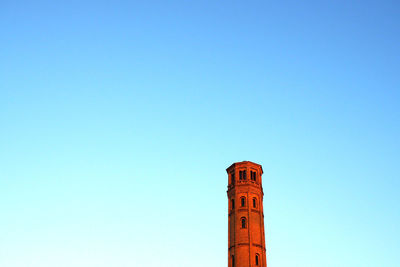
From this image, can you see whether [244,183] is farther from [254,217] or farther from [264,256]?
[264,256]

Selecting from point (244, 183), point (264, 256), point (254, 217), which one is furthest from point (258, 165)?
point (264, 256)

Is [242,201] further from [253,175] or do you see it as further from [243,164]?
[243,164]

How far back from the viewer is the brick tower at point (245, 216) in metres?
62.3

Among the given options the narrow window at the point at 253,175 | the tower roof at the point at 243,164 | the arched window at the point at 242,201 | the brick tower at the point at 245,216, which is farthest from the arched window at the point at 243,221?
the tower roof at the point at 243,164

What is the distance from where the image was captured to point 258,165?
237 feet

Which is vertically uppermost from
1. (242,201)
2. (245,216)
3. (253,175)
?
(253,175)

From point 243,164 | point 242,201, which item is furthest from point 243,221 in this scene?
point 243,164

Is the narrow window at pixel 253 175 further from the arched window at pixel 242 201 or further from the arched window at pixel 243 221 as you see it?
the arched window at pixel 243 221

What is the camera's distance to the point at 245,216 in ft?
215

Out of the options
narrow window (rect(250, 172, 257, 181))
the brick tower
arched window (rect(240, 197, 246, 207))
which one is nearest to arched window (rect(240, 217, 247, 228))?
the brick tower

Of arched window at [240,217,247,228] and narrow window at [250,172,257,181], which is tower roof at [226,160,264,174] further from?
arched window at [240,217,247,228]

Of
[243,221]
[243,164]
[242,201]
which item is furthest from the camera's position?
[243,164]

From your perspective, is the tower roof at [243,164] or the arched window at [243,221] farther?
the tower roof at [243,164]

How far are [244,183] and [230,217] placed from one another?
5.84 meters
